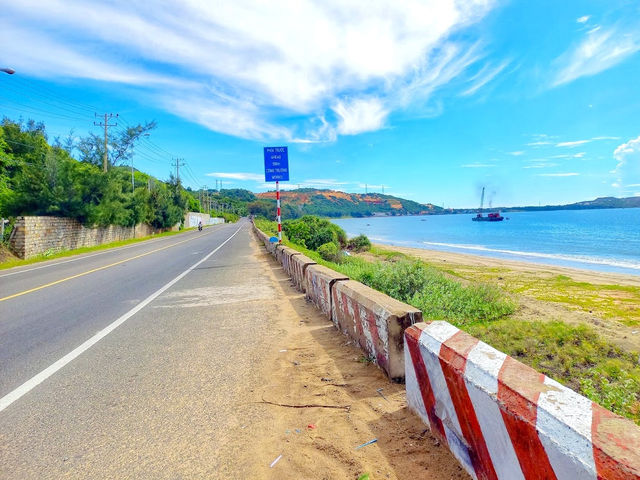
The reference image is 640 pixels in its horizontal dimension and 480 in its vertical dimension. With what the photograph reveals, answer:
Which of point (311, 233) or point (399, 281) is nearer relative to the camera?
→ point (399, 281)

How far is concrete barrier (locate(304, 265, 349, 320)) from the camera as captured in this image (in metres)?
6.12

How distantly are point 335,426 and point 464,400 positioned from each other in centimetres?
121

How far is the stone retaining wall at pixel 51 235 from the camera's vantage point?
19891 mm

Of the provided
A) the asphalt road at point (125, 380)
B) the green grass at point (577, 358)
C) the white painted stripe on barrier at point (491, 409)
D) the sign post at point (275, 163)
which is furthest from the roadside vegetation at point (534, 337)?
the sign post at point (275, 163)

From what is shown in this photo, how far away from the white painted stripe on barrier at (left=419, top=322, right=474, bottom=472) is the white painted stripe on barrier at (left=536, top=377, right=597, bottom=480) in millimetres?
813

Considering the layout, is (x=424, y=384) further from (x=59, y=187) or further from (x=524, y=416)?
(x=59, y=187)

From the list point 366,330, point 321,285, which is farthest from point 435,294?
point 366,330

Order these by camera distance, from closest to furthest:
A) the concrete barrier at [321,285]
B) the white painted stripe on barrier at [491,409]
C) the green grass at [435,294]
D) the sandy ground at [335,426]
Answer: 1. the white painted stripe on barrier at [491,409]
2. the sandy ground at [335,426]
3. the concrete barrier at [321,285]
4. the green grass at [435,294]

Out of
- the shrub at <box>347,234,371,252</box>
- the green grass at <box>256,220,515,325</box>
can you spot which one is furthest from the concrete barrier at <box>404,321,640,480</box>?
the shrub at <box>347,234,371,252</box>

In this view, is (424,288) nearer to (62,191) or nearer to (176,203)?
(62,191)

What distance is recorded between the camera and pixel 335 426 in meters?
3.09

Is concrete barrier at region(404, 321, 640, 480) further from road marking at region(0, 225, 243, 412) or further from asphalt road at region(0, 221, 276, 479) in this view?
road marking at region(0, 225, 243, 412)

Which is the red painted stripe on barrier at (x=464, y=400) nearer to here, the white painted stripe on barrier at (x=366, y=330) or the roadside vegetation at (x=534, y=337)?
the white painted stripe on barrier at (x=366, y=330)

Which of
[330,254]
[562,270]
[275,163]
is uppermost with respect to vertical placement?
[275,163]
